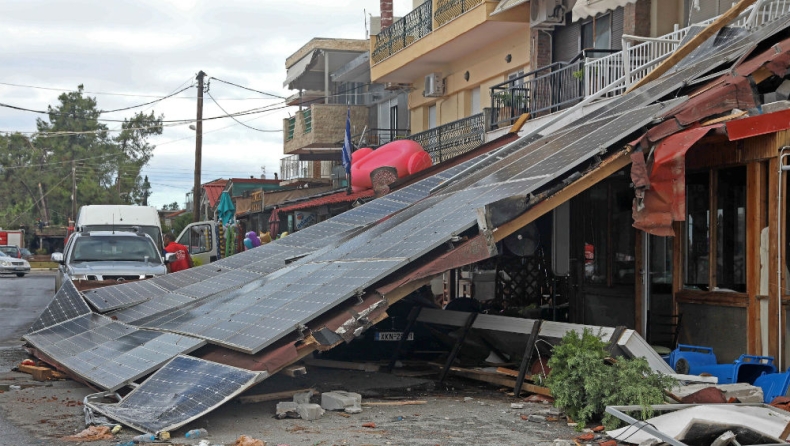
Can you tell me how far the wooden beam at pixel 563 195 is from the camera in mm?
9359

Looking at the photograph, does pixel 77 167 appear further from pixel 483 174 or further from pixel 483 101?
pixel 483 174

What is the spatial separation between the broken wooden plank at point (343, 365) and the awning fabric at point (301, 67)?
28.0 meters

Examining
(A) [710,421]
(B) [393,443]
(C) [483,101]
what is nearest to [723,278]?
(A) [710,421]

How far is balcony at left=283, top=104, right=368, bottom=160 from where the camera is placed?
36281mm

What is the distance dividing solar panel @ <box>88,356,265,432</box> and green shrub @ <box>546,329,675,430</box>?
2807 mm

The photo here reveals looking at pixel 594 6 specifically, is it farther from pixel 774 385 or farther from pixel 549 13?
pixel 774 385

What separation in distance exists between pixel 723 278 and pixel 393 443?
4.70m

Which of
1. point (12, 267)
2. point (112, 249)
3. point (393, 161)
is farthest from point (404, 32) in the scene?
point (12, 267)

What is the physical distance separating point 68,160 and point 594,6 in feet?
254

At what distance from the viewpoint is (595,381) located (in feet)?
26.0

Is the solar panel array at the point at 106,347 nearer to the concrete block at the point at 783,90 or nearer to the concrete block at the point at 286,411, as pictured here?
the concrete block at the point at 286,411

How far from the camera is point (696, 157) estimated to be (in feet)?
33.9

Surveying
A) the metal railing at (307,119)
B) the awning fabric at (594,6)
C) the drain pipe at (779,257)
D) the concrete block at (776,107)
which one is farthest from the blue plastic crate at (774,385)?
the metal railing at (307,119)

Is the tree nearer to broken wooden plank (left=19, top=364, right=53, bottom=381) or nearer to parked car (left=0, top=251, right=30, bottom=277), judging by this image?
parked car (left=0, top=251, right=30, bottom=277)
